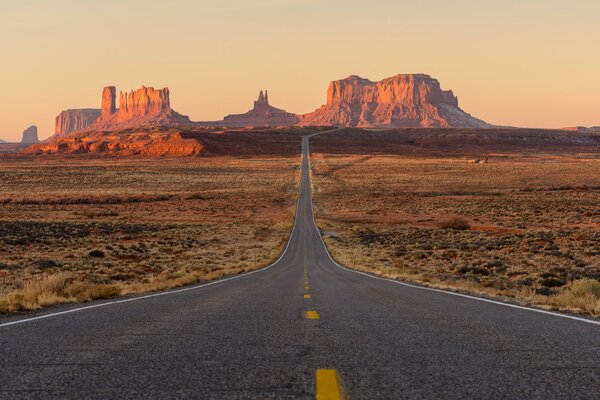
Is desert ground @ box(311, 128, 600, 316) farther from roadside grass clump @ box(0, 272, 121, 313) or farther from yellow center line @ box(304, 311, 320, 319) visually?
roadside grass clump @ box(0, 272, 121, 313)

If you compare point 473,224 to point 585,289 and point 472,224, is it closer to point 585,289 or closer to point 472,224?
point 472,224

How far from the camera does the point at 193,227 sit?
58.8 meters

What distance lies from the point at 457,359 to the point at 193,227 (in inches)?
2142

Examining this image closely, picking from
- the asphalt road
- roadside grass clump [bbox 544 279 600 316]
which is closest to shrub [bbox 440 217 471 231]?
roadside grass clump [bbox 544 279 600 316]

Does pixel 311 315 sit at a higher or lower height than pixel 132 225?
higher

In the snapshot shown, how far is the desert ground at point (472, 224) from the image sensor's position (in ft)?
70.7

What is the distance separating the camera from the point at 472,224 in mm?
58344

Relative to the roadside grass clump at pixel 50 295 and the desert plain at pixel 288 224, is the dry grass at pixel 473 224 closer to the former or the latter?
the desert plain at pixel 288 224

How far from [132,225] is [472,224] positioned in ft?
110

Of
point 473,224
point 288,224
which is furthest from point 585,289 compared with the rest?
point 288,224

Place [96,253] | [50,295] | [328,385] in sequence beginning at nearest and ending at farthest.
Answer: [328,385], [50,295], [96,253]

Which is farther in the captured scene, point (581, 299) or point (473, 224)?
point (473, 224)

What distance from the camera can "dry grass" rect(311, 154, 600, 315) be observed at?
72.6ft

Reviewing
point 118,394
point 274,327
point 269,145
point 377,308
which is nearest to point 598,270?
point 377,308
